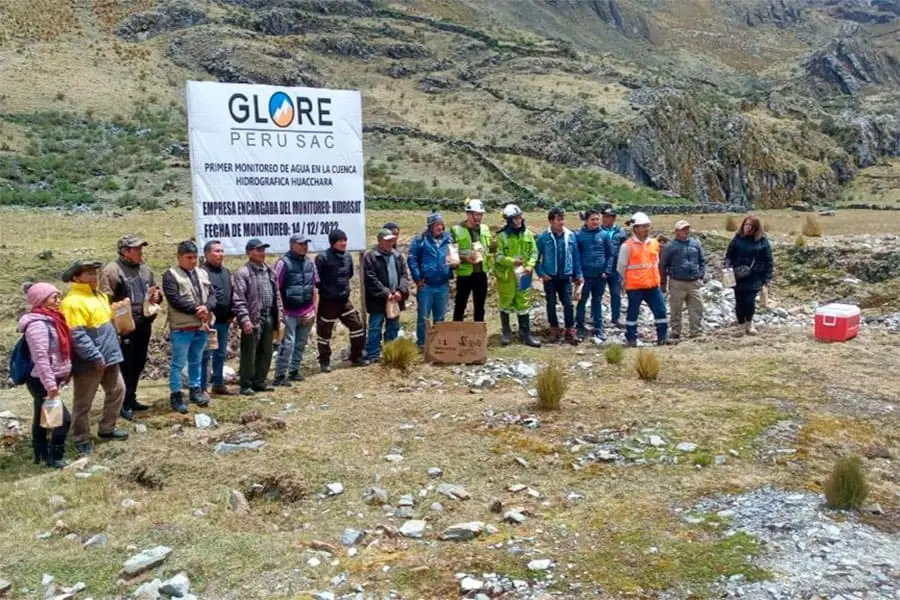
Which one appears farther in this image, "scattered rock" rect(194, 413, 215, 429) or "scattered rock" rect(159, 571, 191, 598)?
"scattered rock" rect(194, 413, 215, 429)

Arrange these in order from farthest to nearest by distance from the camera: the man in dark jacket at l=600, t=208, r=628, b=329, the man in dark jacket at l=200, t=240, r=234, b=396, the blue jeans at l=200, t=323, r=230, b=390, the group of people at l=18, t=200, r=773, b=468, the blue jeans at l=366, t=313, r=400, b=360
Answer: the man in dark jacket at l=600, t=208, r=628, b=329 < the blue jeans at l=366, t=313, r=400, b=360 < the blue jeans at l=200, t=323, r=230, b=390 < the man in dark jacket at l=200, t=240, r=234, b=396 < the group of people at l=18, t=200, r=773, b=468

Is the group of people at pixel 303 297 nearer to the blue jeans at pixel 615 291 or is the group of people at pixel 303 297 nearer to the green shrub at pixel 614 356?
the blue jeans at pixel 615 291

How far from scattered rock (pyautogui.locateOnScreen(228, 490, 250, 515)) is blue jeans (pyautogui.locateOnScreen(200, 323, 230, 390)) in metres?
2.75

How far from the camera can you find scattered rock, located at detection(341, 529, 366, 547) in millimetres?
5230

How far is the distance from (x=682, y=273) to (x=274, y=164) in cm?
575

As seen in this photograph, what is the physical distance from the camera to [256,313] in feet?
28.0

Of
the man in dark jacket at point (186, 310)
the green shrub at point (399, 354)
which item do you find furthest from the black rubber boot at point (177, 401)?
the green shrub at point (399, 354)

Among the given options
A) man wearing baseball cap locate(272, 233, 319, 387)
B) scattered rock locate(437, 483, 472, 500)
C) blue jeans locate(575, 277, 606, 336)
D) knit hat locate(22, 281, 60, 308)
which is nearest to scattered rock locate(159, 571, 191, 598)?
scattered rock locate(437, 483, 472, 500)

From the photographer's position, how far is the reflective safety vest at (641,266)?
10.8 m

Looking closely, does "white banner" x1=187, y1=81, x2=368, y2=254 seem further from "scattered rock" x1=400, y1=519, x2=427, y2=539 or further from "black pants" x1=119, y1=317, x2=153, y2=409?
"scattered rock" x1=400, y1=519, x2=427, y2=539

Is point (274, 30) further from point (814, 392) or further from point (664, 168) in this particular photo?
point (814, 392)

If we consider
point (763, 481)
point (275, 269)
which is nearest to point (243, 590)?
point (763, 481)

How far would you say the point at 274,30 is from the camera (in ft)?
216

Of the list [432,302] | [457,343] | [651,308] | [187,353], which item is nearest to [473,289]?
[432,302]
